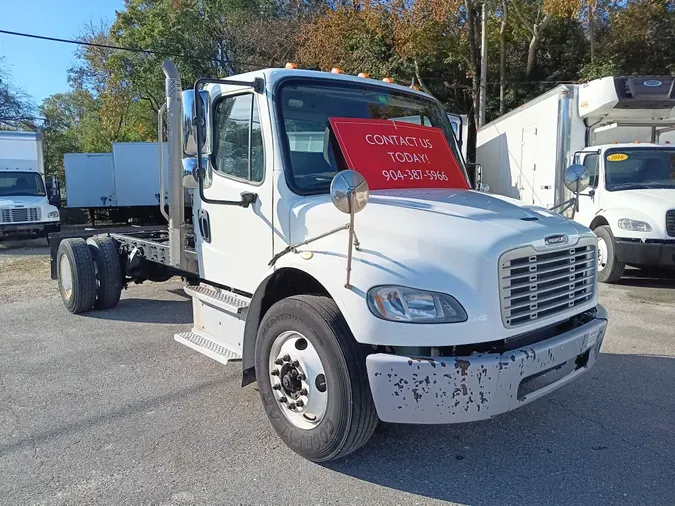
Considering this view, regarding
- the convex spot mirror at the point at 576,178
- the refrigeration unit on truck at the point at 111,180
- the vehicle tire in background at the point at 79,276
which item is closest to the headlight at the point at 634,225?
the convex spot mirror at the point at 576,178

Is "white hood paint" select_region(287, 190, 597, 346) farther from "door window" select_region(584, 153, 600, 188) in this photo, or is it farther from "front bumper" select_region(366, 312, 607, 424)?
"door window" select_region(584, 153, 600, 188)

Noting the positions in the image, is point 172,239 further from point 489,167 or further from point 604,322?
point 489,167

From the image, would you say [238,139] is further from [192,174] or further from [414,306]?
[414,306]

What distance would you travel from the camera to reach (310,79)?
401 cm

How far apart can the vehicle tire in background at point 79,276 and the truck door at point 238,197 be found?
3.03 metres

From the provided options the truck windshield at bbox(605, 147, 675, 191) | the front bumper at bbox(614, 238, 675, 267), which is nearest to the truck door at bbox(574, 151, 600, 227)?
the truck windshield at bbox(605, 147, 675, 191)

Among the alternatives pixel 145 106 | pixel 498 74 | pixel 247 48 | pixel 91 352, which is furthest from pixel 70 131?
pixel 91 352

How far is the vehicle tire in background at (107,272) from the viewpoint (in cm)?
695

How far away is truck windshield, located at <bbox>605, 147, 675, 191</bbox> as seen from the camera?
30.0ft

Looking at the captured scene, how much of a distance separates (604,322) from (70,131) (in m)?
47.9

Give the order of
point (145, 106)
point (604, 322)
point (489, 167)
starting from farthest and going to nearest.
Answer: point (145, 106)
point (489, 167)
point (604, 322)

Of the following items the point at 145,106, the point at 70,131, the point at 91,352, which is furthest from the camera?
the point at 70,131

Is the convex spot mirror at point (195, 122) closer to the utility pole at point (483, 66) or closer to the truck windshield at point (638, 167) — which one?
the truck windshield at point (638, 167)

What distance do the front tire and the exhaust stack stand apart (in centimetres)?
161
